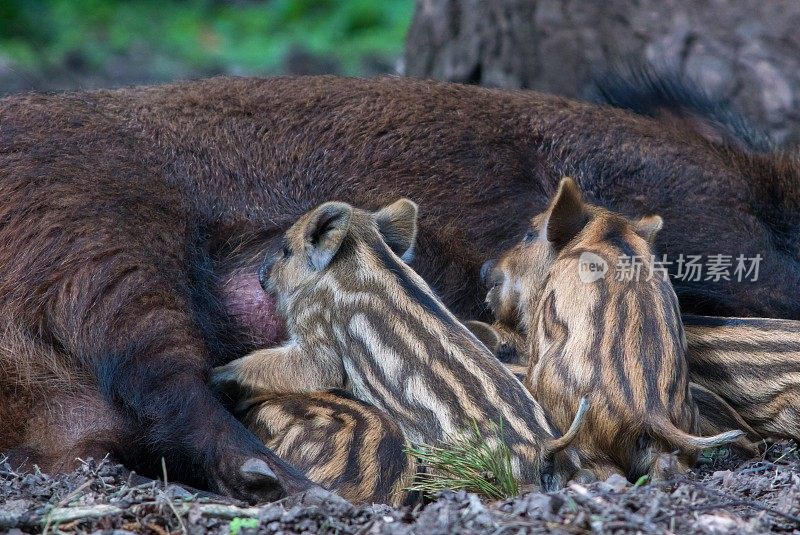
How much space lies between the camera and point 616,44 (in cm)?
675

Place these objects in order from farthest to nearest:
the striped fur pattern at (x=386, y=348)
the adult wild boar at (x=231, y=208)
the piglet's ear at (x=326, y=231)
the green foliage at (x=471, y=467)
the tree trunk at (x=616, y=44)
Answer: the tree trunk at (x=616, y=44), the piglet's ear at (x=326, y=231), the adult wild boar at (x=231, y=208), the striped fur pattern at (x=386, y=348), the green foliage at (x=471, y=467)

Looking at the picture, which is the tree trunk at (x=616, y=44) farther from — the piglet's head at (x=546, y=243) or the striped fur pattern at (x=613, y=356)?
the striped fur pattern at (x=613, y=356)

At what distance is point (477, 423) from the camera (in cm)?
338

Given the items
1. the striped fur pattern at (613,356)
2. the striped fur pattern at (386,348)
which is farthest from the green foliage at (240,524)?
the striped fur pattern at (613,356)

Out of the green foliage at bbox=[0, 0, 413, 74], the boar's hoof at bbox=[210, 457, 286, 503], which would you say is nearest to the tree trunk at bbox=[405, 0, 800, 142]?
the green foliage at bbox=[0, 0, 413, 74]

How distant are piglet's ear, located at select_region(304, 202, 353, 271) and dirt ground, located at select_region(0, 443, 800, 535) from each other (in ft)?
3.44

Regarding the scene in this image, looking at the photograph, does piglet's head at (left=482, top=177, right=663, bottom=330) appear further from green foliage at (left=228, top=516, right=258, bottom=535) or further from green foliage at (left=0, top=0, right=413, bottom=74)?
green foliage at (left=0, top=0, right=413, bottom=74)

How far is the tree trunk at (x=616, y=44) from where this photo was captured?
6.36 meters

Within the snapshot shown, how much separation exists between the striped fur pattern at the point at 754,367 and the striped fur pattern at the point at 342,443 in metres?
1.28

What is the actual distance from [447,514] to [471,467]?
1.73ft

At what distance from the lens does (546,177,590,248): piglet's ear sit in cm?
389

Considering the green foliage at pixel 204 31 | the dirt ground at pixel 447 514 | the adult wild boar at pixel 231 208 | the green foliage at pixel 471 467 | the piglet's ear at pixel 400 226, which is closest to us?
the dirt ground at pixel 447 514

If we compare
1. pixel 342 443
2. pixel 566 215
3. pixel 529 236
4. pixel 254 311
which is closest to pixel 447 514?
pixel 342 443

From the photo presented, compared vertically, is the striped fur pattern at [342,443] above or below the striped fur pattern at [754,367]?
below
